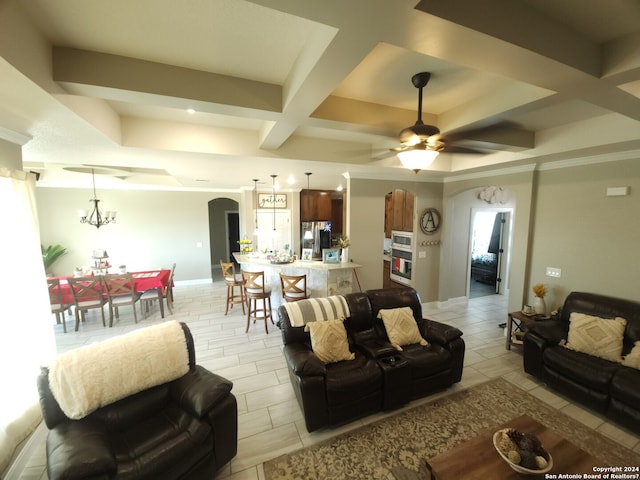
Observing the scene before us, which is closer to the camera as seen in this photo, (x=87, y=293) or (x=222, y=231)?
(x=87, y=293)

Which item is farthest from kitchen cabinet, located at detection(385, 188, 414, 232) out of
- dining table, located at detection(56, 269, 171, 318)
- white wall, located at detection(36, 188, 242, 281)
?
dining table, located at detection(56, 269, 171, 318)

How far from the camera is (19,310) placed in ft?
7.24

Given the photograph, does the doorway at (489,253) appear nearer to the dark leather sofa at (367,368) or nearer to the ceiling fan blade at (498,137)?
the ceiling fan blade at (498,137)

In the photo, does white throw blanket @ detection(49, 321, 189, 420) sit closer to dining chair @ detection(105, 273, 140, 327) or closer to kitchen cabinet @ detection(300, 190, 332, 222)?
dining chair @ detection(105, 273, 140, 327)

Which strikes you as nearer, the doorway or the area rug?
the area rug

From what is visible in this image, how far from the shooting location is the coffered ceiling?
1197 millimetres

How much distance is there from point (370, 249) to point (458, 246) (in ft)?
6.71

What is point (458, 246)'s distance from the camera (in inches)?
211

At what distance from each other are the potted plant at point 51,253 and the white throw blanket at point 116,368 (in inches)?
220

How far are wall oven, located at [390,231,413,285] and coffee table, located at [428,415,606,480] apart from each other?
12.1ft

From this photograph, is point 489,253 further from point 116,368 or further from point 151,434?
point 116,368

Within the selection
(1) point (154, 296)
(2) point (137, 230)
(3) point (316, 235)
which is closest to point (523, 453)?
(1) point (154, 296)

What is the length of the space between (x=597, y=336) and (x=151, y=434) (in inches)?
166

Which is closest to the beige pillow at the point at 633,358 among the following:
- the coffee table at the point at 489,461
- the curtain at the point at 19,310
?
the coffee table at the point at 489,461
